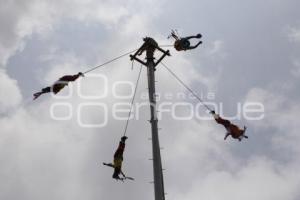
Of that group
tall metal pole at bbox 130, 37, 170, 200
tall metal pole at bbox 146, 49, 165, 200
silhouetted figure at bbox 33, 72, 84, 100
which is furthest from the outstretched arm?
tall metal pole at bbox 146, 49, 165, 200

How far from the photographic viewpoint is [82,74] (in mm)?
18766

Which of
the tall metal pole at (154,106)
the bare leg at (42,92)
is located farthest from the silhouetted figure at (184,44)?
the bare leg at (42,92)

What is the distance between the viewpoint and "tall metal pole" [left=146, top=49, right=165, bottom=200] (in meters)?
14.5

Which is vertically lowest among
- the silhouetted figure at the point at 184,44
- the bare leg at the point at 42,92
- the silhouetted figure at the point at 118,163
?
the silhouetted figure at the point at 118,163

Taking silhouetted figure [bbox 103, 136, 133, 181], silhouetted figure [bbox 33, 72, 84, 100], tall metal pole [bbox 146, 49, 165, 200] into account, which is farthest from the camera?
silhouetted figure [bbox 33, 72, 84, 100]

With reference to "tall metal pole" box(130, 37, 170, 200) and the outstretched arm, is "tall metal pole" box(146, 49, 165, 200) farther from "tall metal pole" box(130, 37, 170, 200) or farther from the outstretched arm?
the outstretched arm

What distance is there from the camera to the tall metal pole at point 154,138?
14.5 m

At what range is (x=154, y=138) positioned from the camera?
15.5 metres

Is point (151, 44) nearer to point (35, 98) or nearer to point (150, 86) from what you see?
point (150, 86)

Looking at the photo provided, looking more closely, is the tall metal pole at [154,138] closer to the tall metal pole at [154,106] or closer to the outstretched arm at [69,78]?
the tall metal pole at [154,106]

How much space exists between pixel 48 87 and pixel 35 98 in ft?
2.74

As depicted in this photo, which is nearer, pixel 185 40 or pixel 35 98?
pixel 35 98

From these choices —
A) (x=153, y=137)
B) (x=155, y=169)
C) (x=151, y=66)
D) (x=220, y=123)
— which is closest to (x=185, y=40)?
(x=151, y=66)

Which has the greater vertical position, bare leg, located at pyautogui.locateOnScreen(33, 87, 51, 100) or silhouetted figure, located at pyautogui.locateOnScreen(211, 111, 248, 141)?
bare leg, located at pyautogui.locateOnScreen(33, 87, 51, 100)
